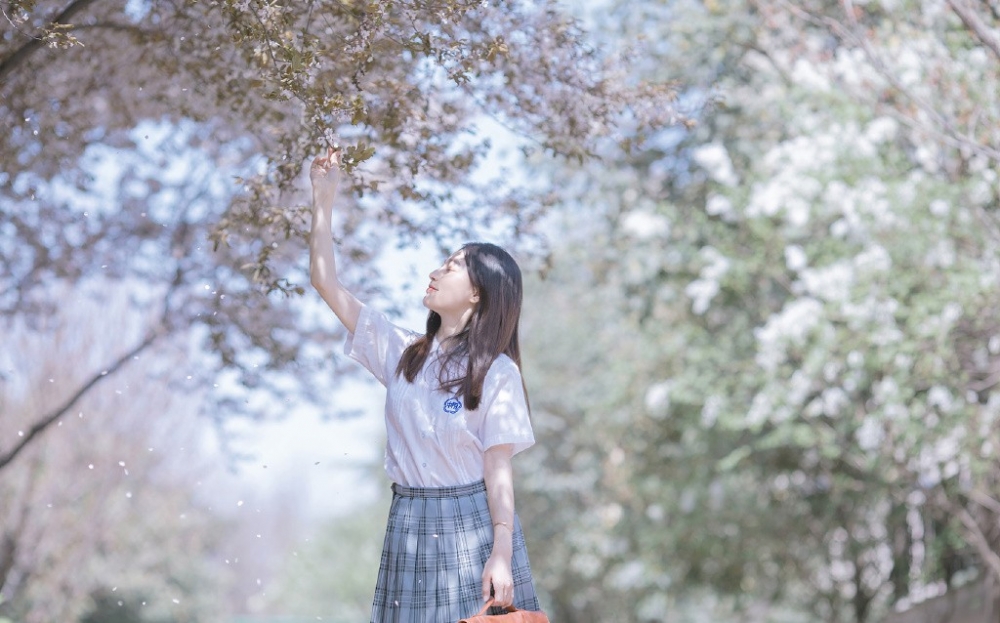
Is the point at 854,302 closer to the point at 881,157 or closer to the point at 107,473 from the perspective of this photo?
the point at 881,157

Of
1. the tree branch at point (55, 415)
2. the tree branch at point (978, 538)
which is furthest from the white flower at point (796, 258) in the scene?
the tree branch at point (55, 415)

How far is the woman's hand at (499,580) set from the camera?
2.54 metres

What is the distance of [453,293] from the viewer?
2840mm

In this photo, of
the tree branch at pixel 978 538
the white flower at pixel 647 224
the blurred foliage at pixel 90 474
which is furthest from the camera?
the blurred foliage at pixel 90 474

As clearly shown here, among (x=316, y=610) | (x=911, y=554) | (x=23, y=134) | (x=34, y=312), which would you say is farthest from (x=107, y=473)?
(x=316, y=610)

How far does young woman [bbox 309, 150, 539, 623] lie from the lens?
2.64m

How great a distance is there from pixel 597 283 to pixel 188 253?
5.49 m

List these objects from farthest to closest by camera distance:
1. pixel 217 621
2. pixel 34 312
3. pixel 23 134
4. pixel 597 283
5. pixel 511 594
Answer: pixel 217 621 < pixel 597 283 < pixel 34 312 < pixel 23 134 < pixel 511 594

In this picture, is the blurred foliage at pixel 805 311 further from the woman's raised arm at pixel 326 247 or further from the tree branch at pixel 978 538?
the woman's raised arm at pixel 326 247

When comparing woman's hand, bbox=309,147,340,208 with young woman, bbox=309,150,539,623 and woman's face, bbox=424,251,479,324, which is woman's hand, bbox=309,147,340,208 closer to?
young woman, bbox=309,150,539,623

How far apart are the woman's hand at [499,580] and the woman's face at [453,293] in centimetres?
59

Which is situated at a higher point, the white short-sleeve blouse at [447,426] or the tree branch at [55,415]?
the tree branch at [55,415]

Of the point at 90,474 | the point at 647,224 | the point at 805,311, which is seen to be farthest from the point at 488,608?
the point at 90,474

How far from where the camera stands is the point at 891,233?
→ 7.76 meters
